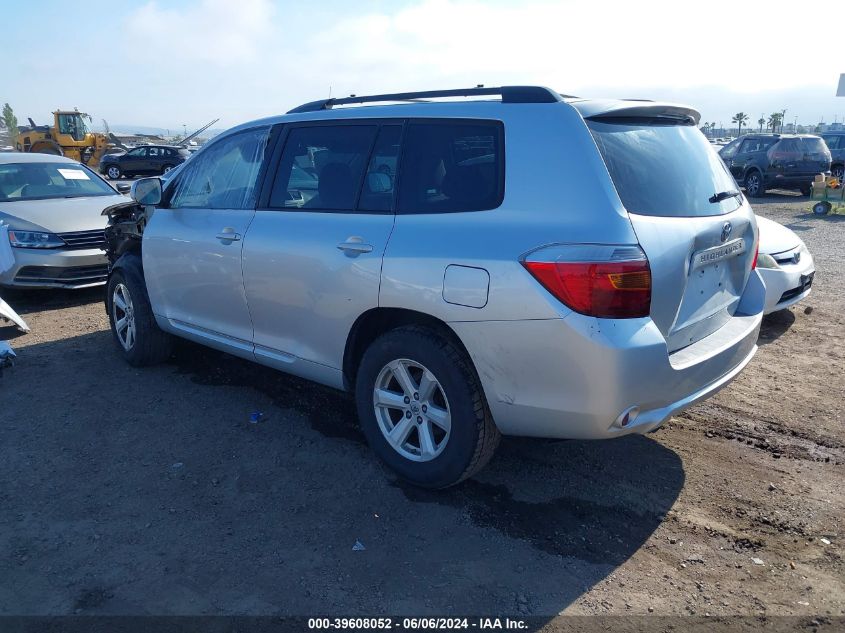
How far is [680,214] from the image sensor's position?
3.27 meters

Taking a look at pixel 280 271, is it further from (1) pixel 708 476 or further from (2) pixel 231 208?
(1) pixel 708 476

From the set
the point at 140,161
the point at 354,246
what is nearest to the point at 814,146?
the point at 354,246

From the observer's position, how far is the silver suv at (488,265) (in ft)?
9.77

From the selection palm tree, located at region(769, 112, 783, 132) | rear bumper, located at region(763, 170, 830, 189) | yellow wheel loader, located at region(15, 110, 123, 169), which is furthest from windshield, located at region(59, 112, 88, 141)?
palm tree, located at region(769, 112, 783, 132)

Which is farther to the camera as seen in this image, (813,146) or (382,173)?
(813,146)

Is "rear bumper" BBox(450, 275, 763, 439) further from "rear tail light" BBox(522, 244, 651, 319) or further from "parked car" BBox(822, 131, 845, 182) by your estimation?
"parked car" BBox(822, 131, 845, 182)

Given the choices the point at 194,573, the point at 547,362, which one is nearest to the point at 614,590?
the point at 547,362

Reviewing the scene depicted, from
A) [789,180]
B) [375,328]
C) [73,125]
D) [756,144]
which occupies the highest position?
[73,125]

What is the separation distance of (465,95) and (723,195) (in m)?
1.46

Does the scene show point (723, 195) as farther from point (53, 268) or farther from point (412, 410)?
point (53, 268)

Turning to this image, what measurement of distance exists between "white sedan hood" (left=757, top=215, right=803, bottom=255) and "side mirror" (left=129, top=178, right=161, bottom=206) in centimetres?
517

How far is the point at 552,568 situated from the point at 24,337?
5607 mm

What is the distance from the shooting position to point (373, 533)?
3326 mm

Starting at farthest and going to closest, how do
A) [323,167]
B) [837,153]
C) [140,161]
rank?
1. [140,161]
2. [837,153]
3. [323,167]
